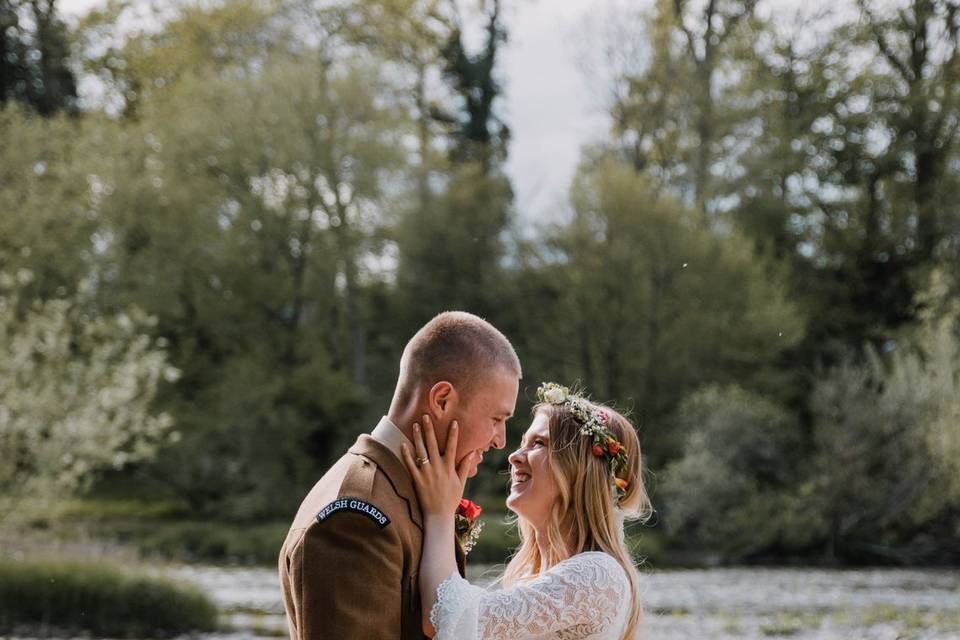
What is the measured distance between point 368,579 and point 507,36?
38.8 meters

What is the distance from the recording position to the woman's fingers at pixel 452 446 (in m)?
3.40

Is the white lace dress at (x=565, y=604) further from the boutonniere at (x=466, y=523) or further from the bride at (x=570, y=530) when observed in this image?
the boutonniere at (x=466, y=523)

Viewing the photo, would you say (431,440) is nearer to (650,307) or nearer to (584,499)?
(584,499)

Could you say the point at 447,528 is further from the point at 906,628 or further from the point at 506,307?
the point at 506,307

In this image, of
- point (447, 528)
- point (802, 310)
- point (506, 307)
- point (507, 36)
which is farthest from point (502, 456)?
point (447, 528)

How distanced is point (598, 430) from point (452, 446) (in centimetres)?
126

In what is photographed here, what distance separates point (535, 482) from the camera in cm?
461

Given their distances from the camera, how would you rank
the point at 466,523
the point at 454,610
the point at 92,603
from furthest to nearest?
the point at 92,603, the point at 466,523, the point at 454,610

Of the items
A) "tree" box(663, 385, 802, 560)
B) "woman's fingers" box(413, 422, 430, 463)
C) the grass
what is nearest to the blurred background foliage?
"tree" box(663, 385, 802, 560)

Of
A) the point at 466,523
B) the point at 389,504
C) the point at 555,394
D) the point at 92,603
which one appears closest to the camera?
the point at 389,504

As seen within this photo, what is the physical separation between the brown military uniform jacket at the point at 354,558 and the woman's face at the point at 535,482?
131 centimetres

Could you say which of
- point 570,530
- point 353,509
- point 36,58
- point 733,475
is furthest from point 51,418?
point 36,58

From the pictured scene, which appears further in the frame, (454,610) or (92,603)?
(92,603)

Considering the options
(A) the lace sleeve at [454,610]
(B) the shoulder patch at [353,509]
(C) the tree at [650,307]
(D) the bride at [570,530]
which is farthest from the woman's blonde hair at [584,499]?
(C) the tree at [650,307]
